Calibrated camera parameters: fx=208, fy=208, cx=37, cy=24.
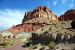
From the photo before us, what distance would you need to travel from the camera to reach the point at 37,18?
129625 mm

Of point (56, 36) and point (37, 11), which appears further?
point (37, 11)

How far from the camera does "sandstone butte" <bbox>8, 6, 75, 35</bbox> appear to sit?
377ft

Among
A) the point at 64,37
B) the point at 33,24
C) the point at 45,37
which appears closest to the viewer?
the point at 64,37

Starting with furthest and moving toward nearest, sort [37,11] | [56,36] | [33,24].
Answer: [37,11], [33,24], [56,36]

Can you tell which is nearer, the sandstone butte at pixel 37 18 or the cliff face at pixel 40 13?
the sandstone butte at pixel 37 18

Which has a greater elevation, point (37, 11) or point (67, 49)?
point (37, 11)

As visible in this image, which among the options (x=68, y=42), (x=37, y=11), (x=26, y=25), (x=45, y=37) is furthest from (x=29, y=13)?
(x=68, y=42)

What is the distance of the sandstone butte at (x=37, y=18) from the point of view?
115 meters

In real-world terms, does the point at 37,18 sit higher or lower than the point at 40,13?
lower

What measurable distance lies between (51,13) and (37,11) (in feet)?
39.3

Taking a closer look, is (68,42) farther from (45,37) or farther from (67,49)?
(45,37)

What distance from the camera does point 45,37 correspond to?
44.2 m

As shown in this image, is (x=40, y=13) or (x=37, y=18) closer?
(x=37, y=18)

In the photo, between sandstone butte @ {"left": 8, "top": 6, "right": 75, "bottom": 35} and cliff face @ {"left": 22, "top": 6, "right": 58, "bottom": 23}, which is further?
cliff face @ {"left": 22, "top": 6, "right": 58, "bottom": 23}
